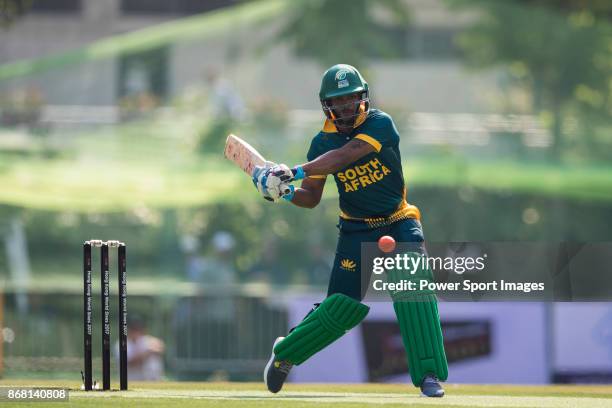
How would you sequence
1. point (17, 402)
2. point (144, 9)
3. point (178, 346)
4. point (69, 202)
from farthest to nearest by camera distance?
point (144, 9)
point (69, 202)
point (178, 346)
point (17, 402)

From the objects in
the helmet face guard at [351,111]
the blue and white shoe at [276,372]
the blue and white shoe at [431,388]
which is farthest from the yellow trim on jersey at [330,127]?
the blue and white shoe at [431,388]

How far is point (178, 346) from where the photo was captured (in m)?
15.8

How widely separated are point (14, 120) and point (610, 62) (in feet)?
24.6

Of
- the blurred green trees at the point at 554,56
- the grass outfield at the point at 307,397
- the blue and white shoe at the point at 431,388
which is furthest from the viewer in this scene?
the blurred green trees at the point at 554,56

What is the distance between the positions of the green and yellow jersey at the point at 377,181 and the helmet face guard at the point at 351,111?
0.13 ft

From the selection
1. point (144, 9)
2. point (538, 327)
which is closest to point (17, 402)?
point (538, 327)

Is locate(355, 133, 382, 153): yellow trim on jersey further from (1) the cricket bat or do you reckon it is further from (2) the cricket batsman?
(1) the cricket bat

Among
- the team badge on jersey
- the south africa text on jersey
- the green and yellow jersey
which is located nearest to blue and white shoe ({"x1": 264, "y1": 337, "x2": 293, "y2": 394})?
the team badge on jersey

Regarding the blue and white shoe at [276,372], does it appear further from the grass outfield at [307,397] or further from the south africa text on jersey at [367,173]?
the south africa text on jersey at [367,173]

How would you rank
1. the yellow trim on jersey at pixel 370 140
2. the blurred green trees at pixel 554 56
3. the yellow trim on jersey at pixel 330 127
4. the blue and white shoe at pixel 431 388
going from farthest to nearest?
the blurred green trees at pixel 554 56
the yellow trim on jersey at pixel 330 127
the yellow trim on jersey at pixel 370 140
the blue and white shoe at pixel 431 388

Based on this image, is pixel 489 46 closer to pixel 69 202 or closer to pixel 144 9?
pixel 69 202

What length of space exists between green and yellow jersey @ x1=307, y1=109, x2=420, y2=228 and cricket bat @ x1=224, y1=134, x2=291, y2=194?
1.54ft

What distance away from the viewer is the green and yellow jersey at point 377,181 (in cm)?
839

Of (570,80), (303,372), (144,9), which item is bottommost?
(303,372)
